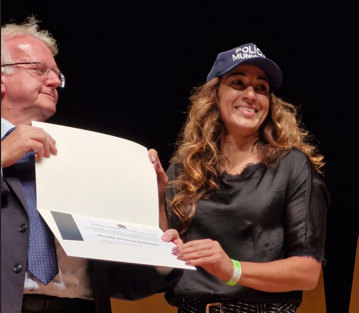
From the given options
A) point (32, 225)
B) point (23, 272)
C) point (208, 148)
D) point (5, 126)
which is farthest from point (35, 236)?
point (208, 148)

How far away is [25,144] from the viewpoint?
55.6 inches

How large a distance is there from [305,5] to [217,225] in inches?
66.4

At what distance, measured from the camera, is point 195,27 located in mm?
3215

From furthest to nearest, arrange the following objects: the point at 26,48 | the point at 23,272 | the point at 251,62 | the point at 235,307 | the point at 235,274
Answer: the point at 251,62
the point at 26,48
the point at 235,307
the point at 235,274
the point at 23,272

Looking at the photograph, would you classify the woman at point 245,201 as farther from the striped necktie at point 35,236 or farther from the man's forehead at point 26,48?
the man's forehead at point 26,48

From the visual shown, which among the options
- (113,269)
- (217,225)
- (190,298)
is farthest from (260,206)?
(113,269)

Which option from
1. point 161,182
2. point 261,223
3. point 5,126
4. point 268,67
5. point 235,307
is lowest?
point 235,307

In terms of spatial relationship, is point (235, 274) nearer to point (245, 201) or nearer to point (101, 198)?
point (245, 201)

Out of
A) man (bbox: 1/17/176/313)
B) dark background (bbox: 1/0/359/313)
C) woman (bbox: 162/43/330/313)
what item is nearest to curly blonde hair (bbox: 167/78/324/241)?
woman (bbox: 162/43/330/313)

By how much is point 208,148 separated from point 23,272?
85 centimetres

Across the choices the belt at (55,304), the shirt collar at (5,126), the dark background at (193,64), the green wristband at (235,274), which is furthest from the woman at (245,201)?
the dark background at (193,64)

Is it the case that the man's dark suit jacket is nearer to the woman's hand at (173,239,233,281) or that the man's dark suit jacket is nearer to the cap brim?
the woman's hand at (173,239,233,281)

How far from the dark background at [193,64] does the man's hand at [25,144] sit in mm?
1530

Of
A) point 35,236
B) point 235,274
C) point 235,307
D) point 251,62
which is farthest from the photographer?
point 251,62
